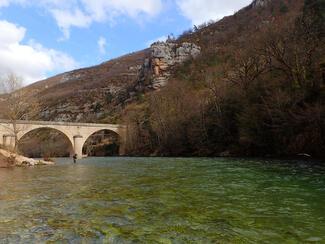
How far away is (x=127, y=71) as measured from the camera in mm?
186125

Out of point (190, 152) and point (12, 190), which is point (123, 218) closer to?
point (12, 190)

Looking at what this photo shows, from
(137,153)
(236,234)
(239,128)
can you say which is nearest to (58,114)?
(137,153)

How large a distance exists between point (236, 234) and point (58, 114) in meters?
143

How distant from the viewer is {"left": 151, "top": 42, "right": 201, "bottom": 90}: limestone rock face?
11831cm

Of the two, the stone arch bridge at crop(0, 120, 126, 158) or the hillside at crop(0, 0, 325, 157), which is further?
the stone arch bridge at crop(0, 120, 126, 158)

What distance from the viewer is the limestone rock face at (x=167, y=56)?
118 m

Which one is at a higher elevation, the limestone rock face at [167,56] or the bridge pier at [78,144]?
the limestone rock face at [167,56]

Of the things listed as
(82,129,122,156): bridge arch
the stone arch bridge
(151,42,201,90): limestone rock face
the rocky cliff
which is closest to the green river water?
the stone arch bridge

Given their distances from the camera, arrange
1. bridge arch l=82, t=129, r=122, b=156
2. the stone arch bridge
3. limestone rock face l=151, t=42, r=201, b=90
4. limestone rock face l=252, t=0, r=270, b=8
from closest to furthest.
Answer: the stone arch bridge → bridge arch l=82, t=129, r=122, b=156 → limestone rock face l=151, t=42, r=201, b=90 → limestone rock face l=252, t=0, r=270, b=8

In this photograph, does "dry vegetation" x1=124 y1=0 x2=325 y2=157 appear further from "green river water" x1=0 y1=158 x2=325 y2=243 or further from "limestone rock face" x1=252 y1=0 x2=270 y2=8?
"limestone rock face" x1=252 y1=0 x2=270 y2=8

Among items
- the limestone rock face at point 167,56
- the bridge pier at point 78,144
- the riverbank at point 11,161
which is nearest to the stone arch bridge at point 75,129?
the bridge pier at point 78,144

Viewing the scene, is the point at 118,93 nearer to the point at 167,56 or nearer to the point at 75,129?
the point at 167,56

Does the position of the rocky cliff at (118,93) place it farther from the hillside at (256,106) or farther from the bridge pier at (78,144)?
the bridge pier at (78,144)

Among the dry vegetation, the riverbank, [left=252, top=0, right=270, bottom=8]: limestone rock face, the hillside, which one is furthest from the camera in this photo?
[left=252, top=0, right=270, bottom=8]: limestone rock face
